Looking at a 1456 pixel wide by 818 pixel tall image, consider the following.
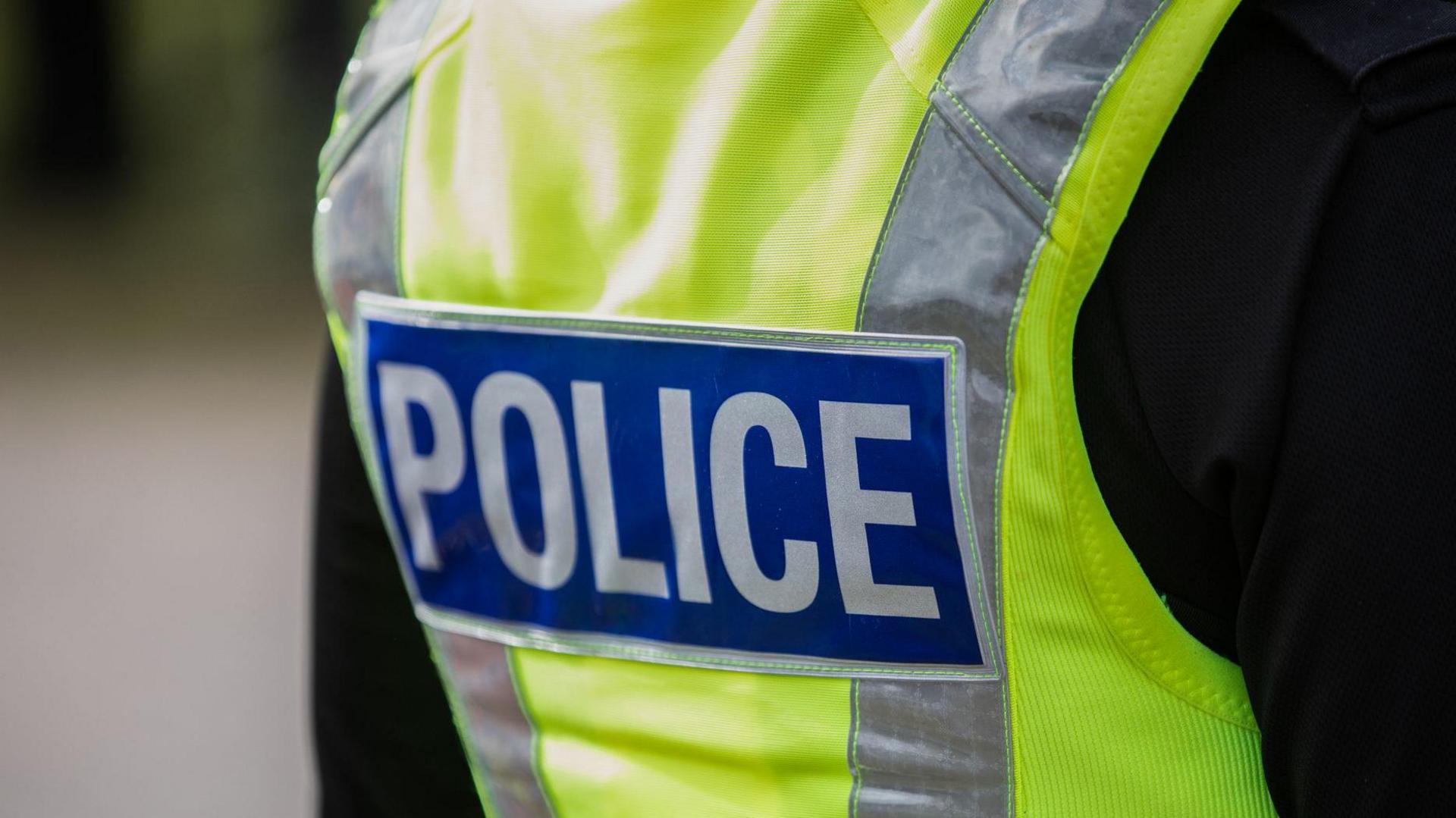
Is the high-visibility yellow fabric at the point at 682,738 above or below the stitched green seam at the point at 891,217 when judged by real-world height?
below

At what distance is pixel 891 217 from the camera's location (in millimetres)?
663

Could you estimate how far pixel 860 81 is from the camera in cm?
68

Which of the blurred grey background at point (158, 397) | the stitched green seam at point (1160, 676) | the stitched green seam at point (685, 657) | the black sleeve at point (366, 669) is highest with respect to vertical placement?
the stitched green seam at point (1160, 676)

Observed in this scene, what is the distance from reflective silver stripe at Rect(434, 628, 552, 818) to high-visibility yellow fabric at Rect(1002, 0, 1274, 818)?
0.99ft

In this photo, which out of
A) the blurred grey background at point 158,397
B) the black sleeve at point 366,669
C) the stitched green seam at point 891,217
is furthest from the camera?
the blurred grey background at point 158,397

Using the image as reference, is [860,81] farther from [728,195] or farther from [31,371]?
[31,371]

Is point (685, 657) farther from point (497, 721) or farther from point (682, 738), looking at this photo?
point (497, 721)

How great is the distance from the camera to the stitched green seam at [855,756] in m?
0.72

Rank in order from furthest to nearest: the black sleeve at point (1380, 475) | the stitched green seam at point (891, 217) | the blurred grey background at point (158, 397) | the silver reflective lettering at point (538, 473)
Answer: the blurred grey background at point (158, 397) < the silver reflective lettering at point (538, 473) < the stitched green seam at point (891, 217) < the black sleeve at point (1380, 475)

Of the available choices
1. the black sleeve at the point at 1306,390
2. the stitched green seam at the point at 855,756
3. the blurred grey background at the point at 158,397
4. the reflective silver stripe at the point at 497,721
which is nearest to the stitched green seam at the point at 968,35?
the black sleeve at the point at 1306,390

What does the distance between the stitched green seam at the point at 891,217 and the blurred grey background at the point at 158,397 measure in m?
2.54

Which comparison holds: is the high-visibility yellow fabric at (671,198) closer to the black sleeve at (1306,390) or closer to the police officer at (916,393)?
the police officer at (916,393)

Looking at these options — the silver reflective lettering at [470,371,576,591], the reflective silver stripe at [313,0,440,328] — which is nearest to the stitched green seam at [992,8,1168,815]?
the silver reflective lettering at [470,371,576,591]

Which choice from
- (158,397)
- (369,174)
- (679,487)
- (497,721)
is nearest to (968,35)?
(679,487)
